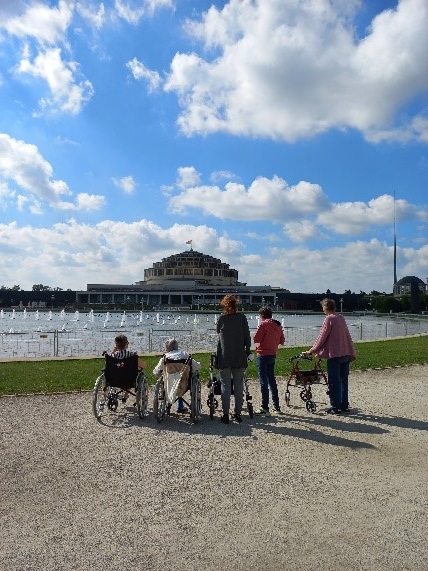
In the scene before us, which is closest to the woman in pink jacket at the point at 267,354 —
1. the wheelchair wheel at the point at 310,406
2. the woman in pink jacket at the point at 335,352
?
the wheelchair wheel at the point at 310,406

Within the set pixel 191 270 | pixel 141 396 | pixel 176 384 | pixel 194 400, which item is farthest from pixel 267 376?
pixel 191 270

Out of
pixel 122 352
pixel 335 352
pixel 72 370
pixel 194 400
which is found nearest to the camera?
pixel 194 400

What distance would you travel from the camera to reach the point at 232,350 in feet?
26.5

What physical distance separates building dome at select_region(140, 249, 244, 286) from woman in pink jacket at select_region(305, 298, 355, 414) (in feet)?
513

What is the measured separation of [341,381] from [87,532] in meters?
5.65

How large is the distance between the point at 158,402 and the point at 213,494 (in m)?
3.21

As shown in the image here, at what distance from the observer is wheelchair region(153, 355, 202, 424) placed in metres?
8.14

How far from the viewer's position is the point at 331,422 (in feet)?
26.8

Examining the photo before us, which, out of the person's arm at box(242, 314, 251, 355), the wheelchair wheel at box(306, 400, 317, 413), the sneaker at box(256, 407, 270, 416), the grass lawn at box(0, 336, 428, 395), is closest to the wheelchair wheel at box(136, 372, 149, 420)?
the person's arm at box(242, 314, 251, 355)

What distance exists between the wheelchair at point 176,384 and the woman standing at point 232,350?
1.35 ft

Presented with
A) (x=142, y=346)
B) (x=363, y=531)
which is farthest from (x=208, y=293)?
(x=363, y=531)

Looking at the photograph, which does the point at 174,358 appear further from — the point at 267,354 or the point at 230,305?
the point at 267,354

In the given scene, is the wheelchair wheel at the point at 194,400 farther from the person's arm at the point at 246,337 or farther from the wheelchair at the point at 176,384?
the person's arm at the point at 246,337

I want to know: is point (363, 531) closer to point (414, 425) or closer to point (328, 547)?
point (328, 547)
